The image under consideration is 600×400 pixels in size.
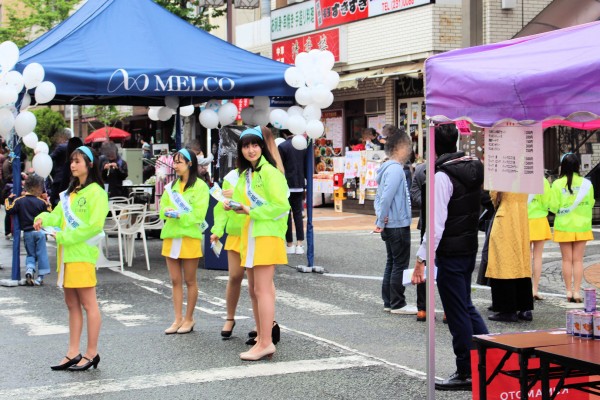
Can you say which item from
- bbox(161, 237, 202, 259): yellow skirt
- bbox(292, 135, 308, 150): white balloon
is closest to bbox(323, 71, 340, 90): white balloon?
bbox(292, 135, 308, 150): white balloon

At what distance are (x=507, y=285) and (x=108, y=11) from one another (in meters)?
7.74

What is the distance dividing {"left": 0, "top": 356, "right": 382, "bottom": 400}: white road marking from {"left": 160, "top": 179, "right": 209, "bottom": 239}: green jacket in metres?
1.82

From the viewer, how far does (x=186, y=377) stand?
24.2ft

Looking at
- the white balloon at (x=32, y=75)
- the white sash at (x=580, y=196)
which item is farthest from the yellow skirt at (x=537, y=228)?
the white balloon at (x=32, y=75)

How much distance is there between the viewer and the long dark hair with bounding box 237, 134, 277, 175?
315 inches

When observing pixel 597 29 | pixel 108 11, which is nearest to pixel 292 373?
pixel 597 29

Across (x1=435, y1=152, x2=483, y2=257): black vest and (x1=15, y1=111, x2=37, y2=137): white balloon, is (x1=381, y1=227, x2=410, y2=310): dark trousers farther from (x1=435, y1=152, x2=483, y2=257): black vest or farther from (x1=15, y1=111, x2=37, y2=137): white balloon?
(x1=15, y1=111, x2=37, y2=137): white balloon

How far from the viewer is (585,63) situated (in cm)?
509

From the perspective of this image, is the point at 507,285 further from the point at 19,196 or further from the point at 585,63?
the point at 19,196

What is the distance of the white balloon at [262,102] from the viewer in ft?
46.6

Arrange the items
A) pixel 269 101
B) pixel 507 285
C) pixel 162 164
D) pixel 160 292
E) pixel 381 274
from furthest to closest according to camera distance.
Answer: pixel 162 164 → pixel 269 101 → pixel 381 274 → pixel 160 292 → pixel 507 285

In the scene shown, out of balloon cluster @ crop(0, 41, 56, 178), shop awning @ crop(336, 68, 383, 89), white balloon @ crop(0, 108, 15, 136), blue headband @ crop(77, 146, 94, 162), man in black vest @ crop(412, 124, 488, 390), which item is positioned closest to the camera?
man in black vest @ crop(412, 124, 488, 390)

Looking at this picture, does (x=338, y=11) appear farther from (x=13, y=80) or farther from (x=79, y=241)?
(x=79, y=241)

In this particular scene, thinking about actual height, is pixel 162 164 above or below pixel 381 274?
above
